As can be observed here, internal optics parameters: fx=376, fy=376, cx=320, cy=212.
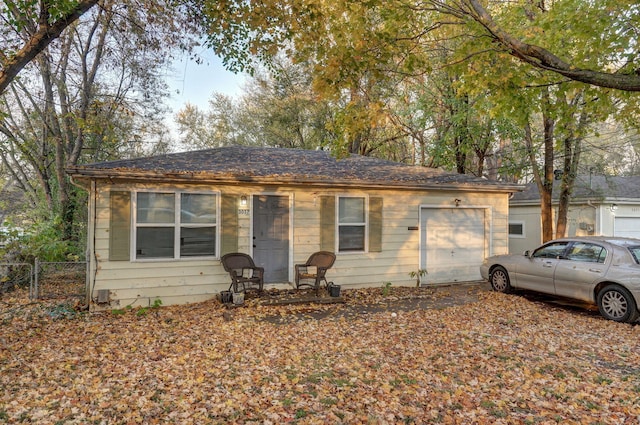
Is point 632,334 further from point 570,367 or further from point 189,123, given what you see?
point 189,123

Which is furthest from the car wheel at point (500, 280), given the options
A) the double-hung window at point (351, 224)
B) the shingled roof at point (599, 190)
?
the shingled roof at point (599, 190)

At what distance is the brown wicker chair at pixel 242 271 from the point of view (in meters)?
7.16

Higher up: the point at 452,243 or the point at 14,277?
the point at 452,243

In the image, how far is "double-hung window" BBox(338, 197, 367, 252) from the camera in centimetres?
862

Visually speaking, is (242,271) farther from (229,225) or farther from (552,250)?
(552,250)

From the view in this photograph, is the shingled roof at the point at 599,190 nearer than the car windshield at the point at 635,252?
No

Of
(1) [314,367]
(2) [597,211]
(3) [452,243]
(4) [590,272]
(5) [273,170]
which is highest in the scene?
(5) [273,170]

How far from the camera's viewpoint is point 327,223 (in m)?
8.45

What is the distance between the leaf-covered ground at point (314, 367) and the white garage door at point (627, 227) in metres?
7.91

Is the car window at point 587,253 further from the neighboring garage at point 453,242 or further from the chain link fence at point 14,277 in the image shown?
the chain link fence at point 14,277

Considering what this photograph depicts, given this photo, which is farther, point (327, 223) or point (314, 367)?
point (327, 223)

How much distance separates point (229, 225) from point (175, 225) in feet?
3.40

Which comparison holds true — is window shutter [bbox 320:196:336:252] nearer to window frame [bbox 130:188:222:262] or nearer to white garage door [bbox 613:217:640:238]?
window frame [bbox 130:188:222:262]

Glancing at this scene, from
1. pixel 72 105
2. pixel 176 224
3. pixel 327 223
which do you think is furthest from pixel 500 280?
pixel 72 105
